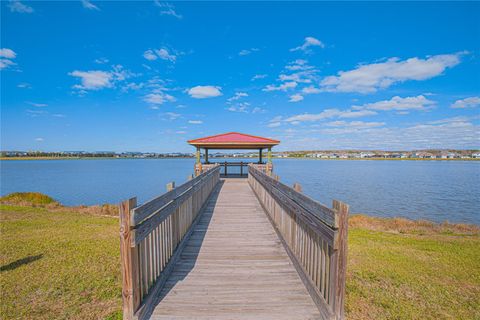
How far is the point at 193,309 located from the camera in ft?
9.05

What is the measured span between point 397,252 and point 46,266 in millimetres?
8425

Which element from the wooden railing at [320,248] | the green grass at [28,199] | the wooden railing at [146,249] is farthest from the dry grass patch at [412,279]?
the green grass at [28,199]

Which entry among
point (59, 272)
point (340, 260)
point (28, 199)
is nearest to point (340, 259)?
point (340, 260)

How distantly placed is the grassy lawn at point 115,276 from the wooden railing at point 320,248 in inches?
42.8

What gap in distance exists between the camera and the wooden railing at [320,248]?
2.31 metres

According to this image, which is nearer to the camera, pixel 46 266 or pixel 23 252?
pixel 46 266

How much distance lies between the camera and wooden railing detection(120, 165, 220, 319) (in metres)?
2.38

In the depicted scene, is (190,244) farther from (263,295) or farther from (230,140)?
(230,140)

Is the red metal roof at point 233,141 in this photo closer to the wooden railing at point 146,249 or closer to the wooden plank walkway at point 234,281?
the wooden plank walkway at point 234,281

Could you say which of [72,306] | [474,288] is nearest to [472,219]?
[474,288]

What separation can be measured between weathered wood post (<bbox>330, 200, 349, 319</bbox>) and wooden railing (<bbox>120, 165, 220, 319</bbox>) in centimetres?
206

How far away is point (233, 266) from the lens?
12.4ft

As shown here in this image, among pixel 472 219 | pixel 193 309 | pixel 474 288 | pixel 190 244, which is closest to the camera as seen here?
pixel 193 309

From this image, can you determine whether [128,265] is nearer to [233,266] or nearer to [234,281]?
[234,281]
